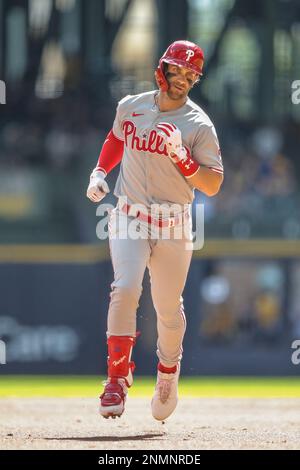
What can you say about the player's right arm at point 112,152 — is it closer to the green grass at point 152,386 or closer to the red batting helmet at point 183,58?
the red batting helmet at point 183,58

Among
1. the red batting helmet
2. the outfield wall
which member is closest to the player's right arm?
the red batting helmet

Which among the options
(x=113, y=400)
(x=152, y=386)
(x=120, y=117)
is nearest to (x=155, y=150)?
(x=120, y=117)

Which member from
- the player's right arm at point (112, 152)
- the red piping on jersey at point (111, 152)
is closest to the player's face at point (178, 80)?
the player's right arm at point (112, 152)

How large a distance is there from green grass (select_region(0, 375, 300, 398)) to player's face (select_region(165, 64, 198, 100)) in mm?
6880

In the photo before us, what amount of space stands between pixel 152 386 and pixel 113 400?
893cm

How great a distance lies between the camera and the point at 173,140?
635cm

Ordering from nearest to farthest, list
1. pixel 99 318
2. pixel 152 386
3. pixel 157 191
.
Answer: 1. pixel 157 191
2. pixel 152 386
3. pixel 99 318

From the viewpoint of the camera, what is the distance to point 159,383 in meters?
7.05

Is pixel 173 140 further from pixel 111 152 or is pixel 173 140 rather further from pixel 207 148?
pixel 111 152

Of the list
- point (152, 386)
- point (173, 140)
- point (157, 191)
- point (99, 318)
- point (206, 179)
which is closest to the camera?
point (173, 140)

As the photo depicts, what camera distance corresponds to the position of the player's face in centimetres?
657

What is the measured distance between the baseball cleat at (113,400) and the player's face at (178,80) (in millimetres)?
1607

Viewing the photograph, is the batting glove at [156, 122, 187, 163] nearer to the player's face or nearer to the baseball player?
the baseball player

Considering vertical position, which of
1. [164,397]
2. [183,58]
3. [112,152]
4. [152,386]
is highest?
[183,58]
